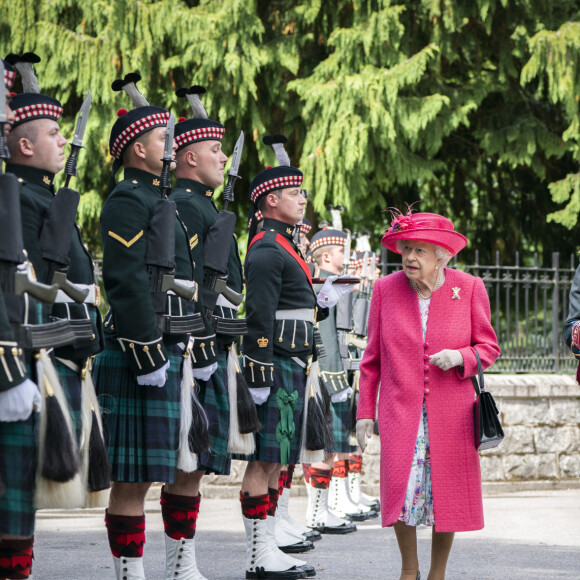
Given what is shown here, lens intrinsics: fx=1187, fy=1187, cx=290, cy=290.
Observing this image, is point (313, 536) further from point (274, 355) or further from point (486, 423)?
point (486, 423)

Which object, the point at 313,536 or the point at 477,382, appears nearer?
the point at 477,382

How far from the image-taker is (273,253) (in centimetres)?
662

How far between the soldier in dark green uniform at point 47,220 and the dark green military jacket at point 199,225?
39.3 inches

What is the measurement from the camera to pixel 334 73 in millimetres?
12789

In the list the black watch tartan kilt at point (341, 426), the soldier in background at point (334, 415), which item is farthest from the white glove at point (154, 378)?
the black watch tartan kilt at point (341, 426)

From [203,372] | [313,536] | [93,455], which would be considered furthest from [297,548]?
[93,455]

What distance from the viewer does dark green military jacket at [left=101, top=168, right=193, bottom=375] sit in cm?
505

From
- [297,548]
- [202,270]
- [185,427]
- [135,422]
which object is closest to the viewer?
[135,422]

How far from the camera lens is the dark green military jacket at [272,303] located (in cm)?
649

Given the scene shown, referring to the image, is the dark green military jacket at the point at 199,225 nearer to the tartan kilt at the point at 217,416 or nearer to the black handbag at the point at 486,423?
the tartan kilt at the point at 217,416

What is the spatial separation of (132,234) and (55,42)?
8.33 m

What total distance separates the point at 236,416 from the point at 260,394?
47 cm

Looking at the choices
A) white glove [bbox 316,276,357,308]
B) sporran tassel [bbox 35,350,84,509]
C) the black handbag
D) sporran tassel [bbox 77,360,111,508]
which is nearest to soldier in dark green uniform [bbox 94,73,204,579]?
sporran tassel [bbox 77,360,111,508]

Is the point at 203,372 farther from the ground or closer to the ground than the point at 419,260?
closer to the ground
